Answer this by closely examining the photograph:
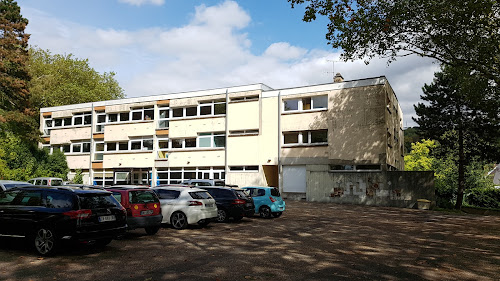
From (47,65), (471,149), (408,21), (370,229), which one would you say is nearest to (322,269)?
(370,229)

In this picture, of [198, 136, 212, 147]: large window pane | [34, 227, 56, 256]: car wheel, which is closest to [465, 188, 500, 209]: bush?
[198, 136, 212, 147]: large window pane

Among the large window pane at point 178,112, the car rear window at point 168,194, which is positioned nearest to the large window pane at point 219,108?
the large window pane at point 178,112

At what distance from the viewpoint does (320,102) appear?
105 feet

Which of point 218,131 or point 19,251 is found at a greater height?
point 218,131

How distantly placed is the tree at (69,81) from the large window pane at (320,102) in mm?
30614

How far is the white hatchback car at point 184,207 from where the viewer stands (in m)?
13.8

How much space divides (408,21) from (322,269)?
39.5 ft

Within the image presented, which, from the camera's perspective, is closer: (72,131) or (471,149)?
(471,149)

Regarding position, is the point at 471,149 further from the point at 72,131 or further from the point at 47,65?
the point at 47,65

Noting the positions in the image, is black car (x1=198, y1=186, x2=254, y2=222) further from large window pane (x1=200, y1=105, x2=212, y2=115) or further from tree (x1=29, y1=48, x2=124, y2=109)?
tree (x1=29, y1=48, x2=124, y2=109)

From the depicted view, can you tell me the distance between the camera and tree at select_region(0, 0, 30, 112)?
3038 cm

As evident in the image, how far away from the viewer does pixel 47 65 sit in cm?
5069

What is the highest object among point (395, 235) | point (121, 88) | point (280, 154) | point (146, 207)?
point (121, 88)

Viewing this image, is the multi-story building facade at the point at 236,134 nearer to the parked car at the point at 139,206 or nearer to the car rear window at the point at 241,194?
the car rear window at the point at 241,194
